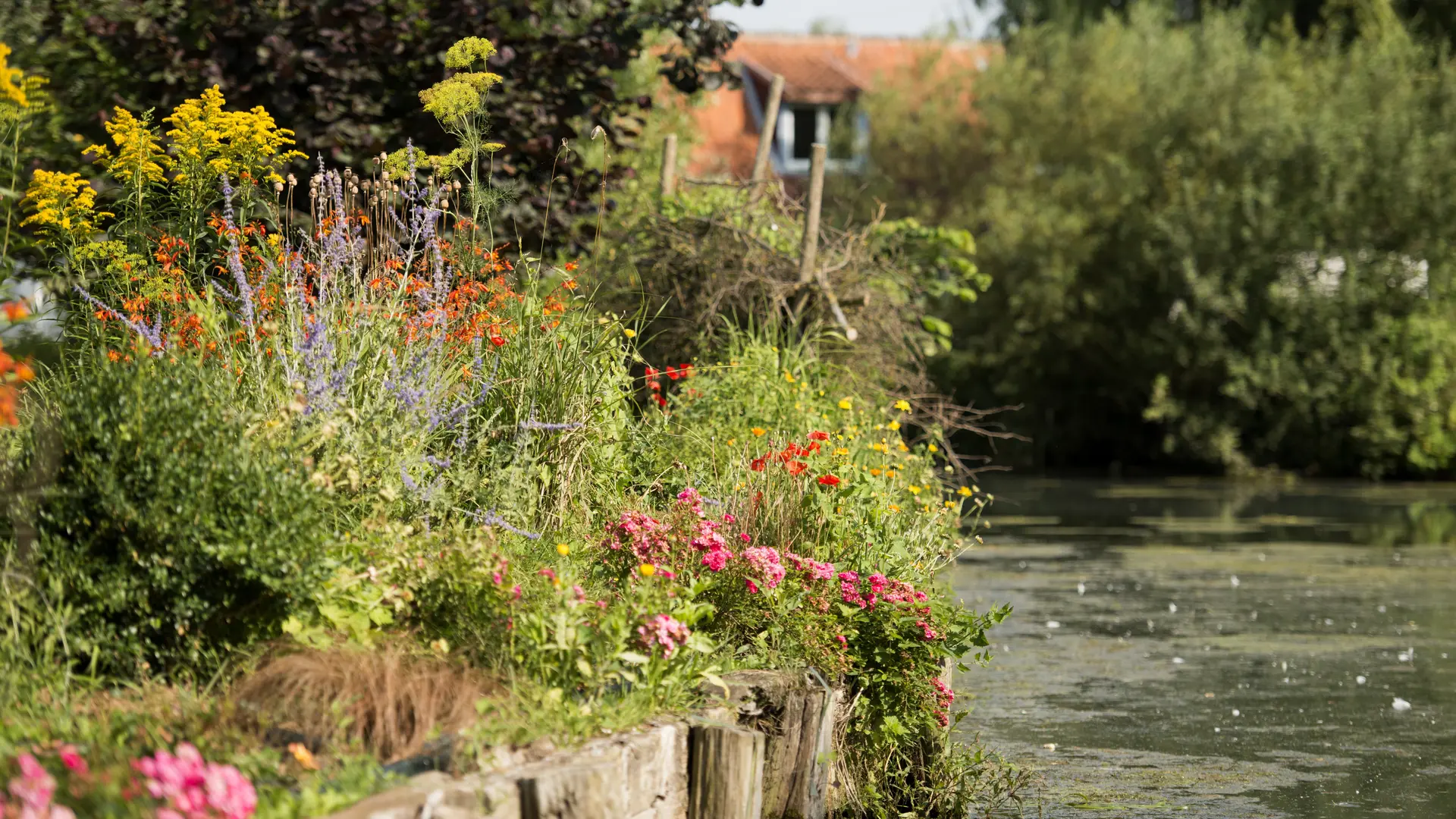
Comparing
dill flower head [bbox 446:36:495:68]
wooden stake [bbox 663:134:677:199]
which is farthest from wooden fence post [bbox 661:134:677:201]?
dill flower head [bbox 446:36:495:68]

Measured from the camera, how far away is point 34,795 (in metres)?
3.36

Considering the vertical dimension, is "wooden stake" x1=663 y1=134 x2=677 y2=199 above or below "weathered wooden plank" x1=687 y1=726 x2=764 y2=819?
above

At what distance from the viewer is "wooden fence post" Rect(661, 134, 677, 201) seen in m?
13.1

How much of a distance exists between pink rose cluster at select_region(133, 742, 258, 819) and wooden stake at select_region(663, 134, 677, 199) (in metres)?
9.39

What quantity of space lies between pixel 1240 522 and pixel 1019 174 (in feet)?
48.6

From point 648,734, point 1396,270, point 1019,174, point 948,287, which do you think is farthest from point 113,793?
point 1019,174

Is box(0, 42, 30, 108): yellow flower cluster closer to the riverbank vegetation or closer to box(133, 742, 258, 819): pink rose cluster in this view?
the riverbank vegetation

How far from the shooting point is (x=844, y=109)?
38.3m

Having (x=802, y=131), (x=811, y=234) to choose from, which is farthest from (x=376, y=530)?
(x=802, y=131)

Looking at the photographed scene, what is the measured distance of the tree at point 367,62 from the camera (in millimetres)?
10234

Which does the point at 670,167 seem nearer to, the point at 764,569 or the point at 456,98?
the point at 456,98

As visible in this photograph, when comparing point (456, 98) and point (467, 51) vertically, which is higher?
point (467, 51)

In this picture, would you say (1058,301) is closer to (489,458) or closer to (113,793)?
(489,458)

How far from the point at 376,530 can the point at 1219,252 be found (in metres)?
25.1
